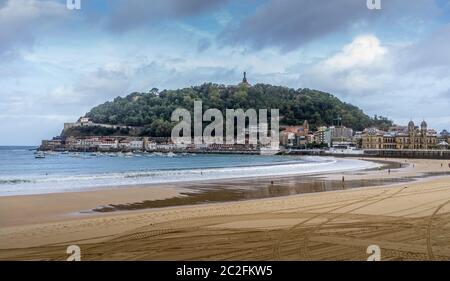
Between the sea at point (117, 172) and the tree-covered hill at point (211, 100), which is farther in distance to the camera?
the sea at point (117, 172)

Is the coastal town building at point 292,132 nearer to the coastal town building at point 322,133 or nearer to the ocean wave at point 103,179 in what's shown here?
the coastal town building at point 322,133

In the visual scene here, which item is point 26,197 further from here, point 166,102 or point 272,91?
point 272,91

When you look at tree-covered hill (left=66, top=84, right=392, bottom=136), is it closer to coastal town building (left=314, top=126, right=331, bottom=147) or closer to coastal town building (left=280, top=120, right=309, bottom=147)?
coastal town building (left=280, top=120, right=309, bottom=147)

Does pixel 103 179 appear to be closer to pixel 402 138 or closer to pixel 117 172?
pixel 117 172

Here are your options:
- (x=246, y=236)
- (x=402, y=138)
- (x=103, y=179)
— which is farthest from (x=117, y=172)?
(x=402, y=138)

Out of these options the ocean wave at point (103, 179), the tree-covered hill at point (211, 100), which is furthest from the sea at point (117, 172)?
the tree-covered hill at point (211, 100)

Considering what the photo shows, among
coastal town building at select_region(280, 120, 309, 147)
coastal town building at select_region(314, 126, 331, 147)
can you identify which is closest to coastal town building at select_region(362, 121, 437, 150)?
coastal town building at select_region(314, 126, 331, 147)

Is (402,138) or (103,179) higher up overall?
(402,138)

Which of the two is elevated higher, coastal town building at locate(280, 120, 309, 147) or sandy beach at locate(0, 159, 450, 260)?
coastal town building at locate(280, 120, 309, 147)

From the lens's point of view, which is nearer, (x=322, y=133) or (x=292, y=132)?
(x=292, y=132)

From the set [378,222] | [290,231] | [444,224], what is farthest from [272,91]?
[444,224]

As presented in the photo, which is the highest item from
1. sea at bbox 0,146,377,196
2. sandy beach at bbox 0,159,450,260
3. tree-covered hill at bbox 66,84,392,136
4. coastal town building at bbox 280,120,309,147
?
tree-covered hill at bbox 66,84,392,136
